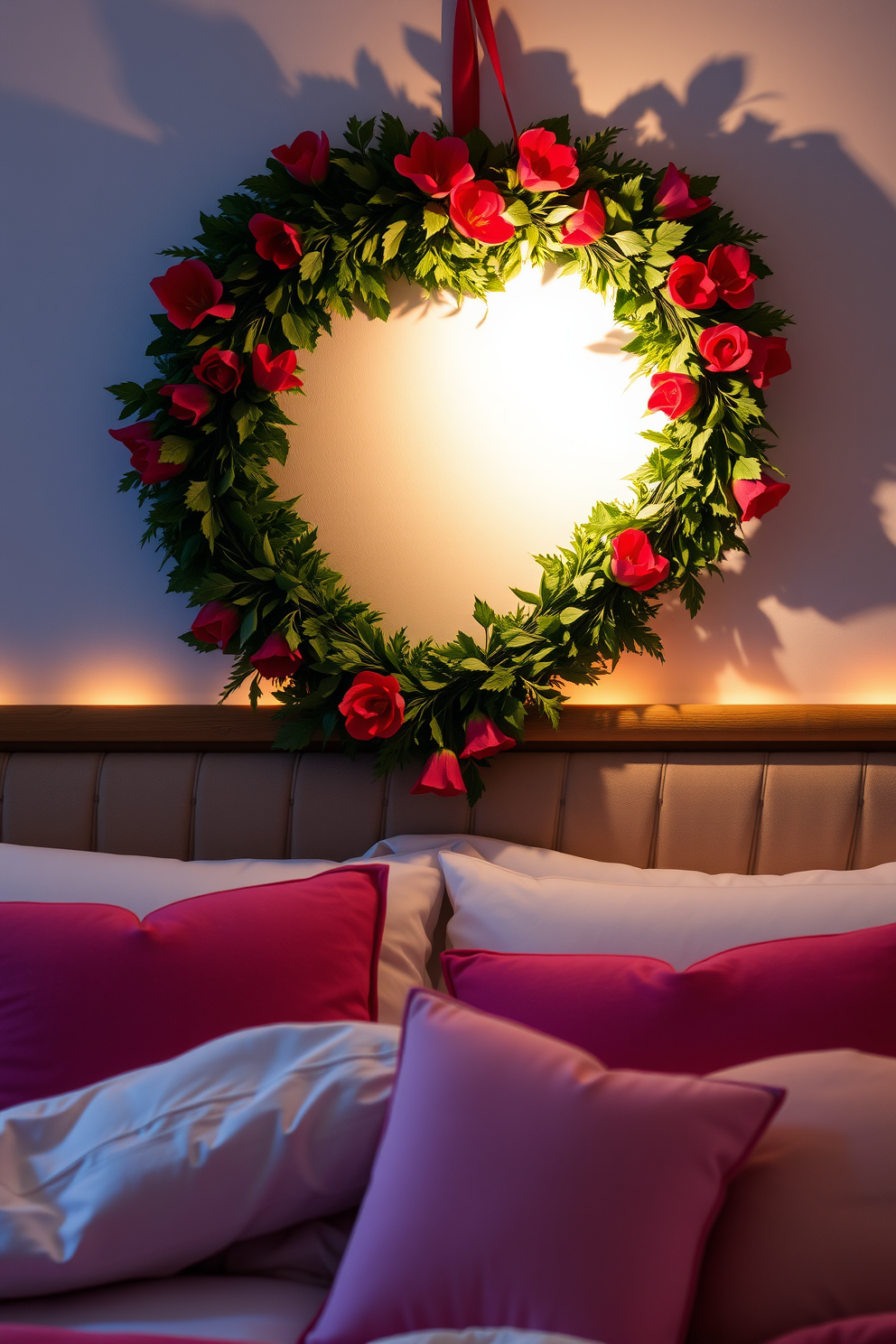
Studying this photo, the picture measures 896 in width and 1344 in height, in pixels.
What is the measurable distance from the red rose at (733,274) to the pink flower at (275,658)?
0.84 metres

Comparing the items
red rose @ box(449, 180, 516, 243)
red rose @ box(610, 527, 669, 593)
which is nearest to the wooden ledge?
red rose @ box(610, 527, 669, 593)

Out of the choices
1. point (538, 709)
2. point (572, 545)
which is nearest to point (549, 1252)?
point (538, 709)

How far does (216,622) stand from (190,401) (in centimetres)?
33

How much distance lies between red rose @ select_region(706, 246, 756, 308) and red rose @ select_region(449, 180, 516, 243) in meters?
0.31

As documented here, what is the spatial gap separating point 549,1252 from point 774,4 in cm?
172

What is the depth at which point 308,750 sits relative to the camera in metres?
1.44

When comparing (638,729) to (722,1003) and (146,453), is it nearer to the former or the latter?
(722,1003)

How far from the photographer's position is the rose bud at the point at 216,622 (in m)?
1.34

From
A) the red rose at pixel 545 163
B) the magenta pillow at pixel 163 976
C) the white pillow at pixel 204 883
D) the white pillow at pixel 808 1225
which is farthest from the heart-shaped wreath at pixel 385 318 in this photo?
the white pillow at pixel 808 1225

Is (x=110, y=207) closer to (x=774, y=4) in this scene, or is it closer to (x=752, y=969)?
(x=774, y=4)

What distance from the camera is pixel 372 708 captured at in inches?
51.0

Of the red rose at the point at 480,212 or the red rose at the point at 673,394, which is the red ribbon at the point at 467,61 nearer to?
the red rose at the point at 480,212

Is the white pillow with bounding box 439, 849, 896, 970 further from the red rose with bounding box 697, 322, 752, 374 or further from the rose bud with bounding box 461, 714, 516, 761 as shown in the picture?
the red rose with bounding box 697, 322, 752, 374

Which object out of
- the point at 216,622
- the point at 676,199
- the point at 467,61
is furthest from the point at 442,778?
the point at 467,61
